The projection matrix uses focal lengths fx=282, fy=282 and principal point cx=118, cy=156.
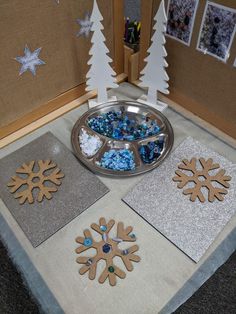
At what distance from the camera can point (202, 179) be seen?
28.9 inches

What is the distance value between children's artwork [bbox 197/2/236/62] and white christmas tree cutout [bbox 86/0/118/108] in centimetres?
26

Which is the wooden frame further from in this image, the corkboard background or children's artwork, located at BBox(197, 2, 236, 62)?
children's artwork, located at BBox(197, 2, 236, 62)

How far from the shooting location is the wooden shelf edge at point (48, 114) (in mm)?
841

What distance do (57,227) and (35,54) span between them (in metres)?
0.46

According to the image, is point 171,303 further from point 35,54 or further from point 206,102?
point 35,54

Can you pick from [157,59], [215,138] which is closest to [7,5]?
[157,59]

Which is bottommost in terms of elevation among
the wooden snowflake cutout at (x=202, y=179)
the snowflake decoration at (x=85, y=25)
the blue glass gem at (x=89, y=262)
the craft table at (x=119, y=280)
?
the craft table at (x=119, y=280)

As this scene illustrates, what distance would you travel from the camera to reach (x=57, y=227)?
0.66m

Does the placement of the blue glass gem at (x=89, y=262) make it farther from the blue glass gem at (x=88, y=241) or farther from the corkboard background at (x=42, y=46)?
the corkboard background at (x=42, y=46)

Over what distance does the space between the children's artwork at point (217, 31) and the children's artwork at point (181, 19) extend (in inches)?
A: 1.4

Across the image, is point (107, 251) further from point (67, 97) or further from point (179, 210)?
point (67, 97)

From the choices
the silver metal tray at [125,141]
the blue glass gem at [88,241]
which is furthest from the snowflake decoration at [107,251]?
the silver metal tray at [125,141]

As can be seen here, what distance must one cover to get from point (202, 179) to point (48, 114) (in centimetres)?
51

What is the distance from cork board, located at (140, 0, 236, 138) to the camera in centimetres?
74
